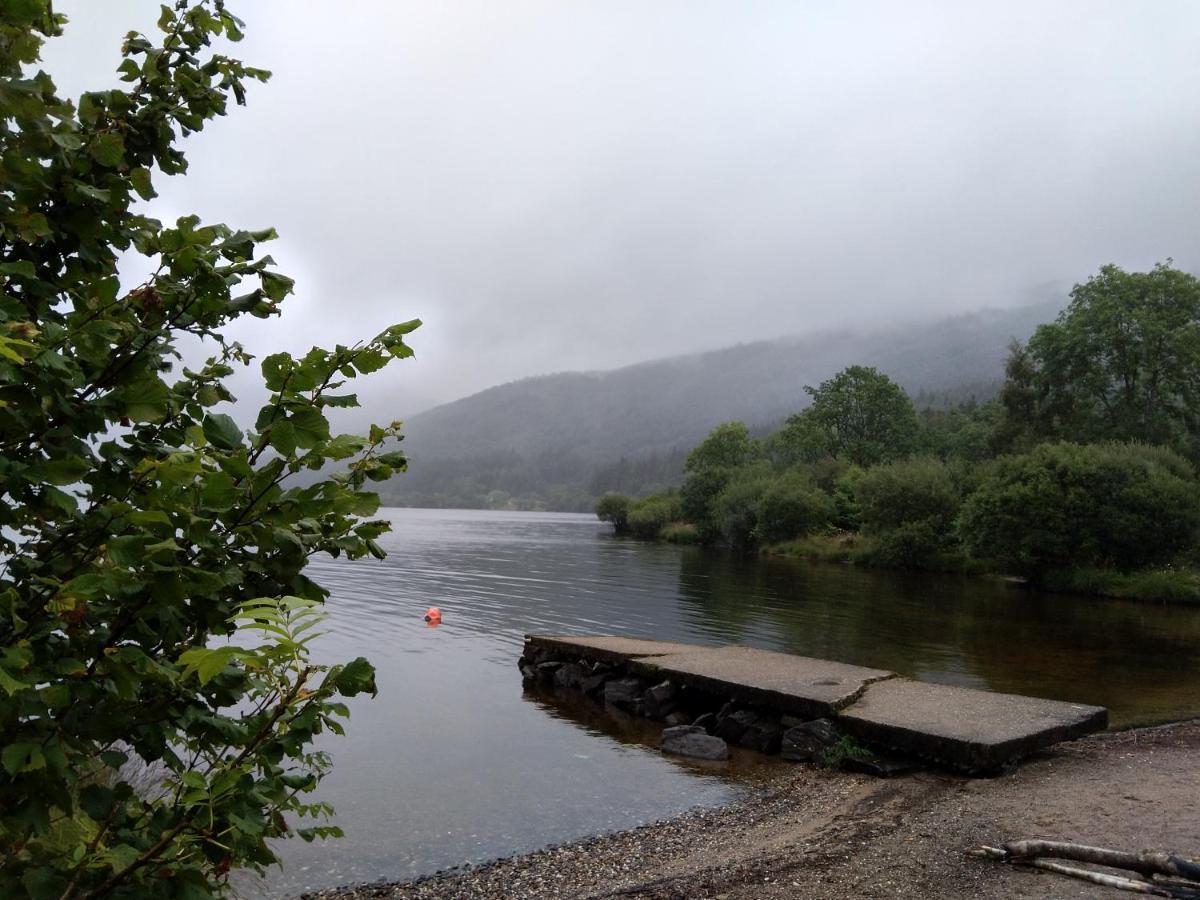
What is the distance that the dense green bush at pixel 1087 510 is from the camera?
42906 millimetres

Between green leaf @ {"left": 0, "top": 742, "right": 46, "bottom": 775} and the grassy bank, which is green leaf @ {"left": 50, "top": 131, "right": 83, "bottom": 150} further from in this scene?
the grassy bank

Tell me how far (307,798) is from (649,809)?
16.6ft

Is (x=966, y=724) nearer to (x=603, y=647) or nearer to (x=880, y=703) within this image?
(x=880, y=703)

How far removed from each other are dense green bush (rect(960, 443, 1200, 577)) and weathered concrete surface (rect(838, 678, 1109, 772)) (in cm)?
3653

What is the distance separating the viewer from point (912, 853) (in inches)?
317

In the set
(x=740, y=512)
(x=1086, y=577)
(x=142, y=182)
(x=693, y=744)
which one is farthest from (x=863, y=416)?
(x=142, y=182)

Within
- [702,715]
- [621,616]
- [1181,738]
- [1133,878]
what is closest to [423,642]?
[621,616]

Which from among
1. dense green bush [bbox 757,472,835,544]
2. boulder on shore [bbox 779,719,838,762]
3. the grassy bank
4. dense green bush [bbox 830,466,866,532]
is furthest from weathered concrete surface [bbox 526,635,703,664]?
dense green bush [bbox 830,466,866,532]

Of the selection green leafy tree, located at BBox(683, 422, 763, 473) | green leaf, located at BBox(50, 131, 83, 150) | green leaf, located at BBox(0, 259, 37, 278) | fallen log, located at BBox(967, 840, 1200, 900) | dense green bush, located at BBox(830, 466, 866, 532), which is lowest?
fallen log, located at BBox(967, 840, 1200, 900)

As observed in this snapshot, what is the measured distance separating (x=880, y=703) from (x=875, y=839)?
16.7 feet

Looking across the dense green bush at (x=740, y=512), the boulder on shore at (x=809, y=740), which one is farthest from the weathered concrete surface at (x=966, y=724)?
the dense green bush at (x=740, y=512)

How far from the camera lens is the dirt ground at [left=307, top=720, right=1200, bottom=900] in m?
7.44

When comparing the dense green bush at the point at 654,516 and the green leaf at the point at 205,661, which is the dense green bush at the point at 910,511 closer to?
the dense green bush at the point at 654,516

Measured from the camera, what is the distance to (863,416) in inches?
4193
